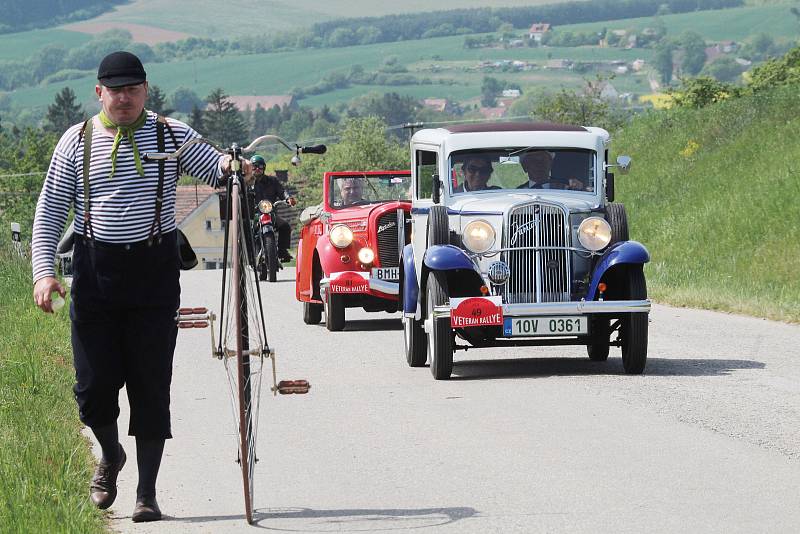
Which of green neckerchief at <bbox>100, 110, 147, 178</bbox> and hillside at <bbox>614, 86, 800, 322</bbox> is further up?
green neckerchief at <bbox>100, 110, 147, 178</bbox>

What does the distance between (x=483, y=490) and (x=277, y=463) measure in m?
1.50

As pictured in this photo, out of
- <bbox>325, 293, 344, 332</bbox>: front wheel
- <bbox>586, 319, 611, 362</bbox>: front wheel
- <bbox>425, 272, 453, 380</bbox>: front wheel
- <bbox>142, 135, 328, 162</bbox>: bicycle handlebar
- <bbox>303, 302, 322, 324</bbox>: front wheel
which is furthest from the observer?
<bbox>303, 302, 322, 324</bbox>: front wheel

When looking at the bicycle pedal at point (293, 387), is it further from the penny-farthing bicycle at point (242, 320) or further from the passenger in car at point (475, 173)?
the passenger in car at point (475, 173)

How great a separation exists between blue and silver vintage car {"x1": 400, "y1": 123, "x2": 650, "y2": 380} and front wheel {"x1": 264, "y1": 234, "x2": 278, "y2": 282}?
1270 cm

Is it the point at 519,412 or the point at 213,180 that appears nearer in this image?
the point at 213,180

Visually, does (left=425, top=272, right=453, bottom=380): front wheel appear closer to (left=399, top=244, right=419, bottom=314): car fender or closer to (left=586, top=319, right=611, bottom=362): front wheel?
(left=399, top=244, right=419, bottom=314): car fender

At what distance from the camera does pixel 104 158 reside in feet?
23.6

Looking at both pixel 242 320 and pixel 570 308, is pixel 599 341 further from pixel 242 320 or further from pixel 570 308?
pixel 242 320

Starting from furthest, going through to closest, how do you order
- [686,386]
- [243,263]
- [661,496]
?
[686,386]
[661,496]
[243,263]

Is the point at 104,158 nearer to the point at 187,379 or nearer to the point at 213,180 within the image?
the point at 213,180

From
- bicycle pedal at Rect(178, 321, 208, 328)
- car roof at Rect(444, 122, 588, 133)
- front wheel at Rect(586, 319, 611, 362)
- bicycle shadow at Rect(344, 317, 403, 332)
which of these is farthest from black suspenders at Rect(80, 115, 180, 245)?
bicycle shadow at Rect(344, 317, 403, 332)

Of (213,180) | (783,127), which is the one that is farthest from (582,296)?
(783,127)

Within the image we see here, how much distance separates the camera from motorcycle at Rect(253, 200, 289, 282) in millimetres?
26688

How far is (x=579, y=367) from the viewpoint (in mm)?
13602
